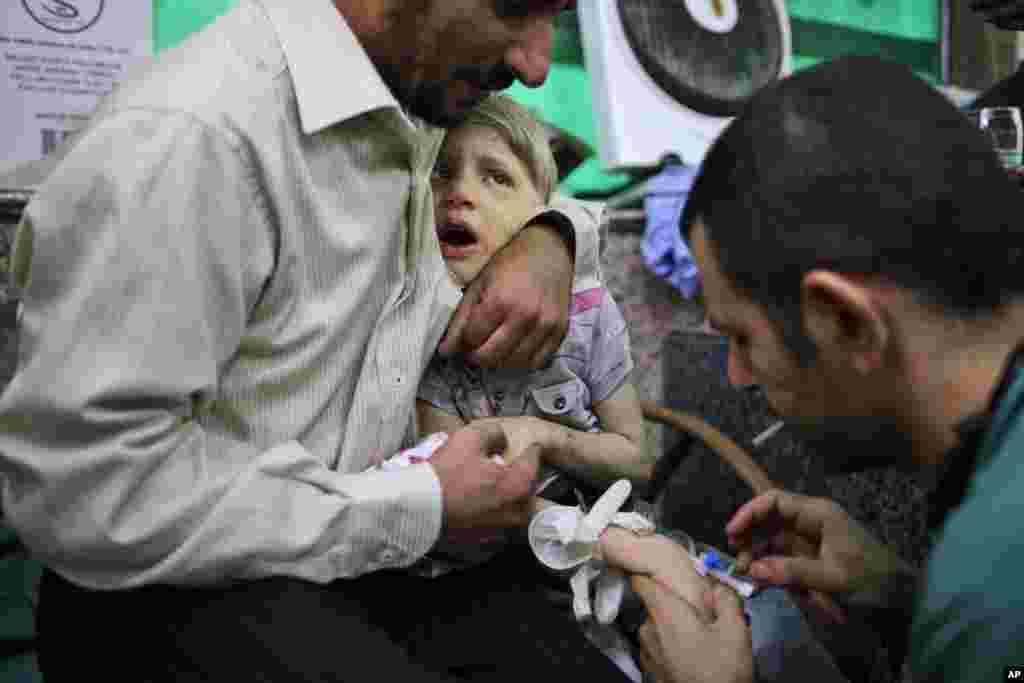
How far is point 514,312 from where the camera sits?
126 centimetres

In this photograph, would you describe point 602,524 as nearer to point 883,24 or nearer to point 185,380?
point 185,380

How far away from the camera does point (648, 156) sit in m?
2.53

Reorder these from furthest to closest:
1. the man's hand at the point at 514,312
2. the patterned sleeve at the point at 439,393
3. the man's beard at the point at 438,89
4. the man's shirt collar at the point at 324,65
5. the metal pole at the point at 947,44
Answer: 1. the metal pole at the point at 947,44
2. the patterned sleeve at the point at 439,393
3. the man's hand at the point at 514,312
4. the man's beard at the point at 438,89
5. the man's shirt collar at the point at 324,65

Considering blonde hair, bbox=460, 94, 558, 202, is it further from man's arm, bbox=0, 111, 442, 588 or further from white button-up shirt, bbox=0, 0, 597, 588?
man's arm, bbox=0, 111, 442, 588

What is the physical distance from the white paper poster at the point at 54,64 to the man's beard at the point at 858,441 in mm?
1596

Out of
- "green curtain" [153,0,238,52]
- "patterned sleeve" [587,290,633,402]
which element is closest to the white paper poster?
"green curtain" [153,0,238,52]

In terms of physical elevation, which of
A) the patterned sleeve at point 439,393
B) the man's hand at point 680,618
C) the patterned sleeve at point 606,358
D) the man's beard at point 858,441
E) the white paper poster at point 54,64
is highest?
the white paper poster at point 54,64

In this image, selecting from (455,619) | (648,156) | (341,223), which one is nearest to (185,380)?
(341,223)

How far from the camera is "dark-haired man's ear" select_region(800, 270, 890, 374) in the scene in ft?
2.72

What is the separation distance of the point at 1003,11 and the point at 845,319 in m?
1.29

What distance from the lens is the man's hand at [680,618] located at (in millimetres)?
1094

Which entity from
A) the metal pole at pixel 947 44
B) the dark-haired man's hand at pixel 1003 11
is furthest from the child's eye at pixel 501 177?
the metal pole at pixel 947 44

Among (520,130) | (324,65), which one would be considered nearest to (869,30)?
(520,130)

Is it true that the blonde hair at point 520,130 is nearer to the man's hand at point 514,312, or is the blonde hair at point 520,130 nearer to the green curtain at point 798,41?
the man's hand at point 514,312
